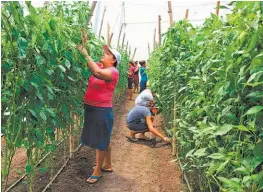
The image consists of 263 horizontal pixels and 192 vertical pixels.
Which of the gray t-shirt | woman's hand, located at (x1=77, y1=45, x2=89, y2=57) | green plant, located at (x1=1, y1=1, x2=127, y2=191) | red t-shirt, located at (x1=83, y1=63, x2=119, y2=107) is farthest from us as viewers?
the gray t-shirt

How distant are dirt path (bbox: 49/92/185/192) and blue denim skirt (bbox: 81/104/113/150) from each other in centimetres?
47

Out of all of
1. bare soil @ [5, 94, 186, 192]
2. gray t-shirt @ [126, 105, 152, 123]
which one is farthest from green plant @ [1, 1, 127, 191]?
gray t-shirt @ [126, 105, 152, 123]

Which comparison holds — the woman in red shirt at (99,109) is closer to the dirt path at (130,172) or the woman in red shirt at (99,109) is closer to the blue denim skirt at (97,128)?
the blue denim skirt at (97,128)

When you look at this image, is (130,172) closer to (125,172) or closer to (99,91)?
(125,172)

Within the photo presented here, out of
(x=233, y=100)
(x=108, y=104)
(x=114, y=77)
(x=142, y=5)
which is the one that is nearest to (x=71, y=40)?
(x=114, y=77)

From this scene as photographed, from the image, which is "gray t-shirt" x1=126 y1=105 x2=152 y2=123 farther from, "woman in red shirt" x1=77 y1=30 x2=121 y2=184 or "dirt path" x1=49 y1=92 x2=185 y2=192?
"woman in red shirt" x1=77 y1=30 x2=121 y2=184

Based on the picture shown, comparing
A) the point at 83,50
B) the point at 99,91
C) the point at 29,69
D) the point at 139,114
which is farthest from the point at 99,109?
the point at 139,114

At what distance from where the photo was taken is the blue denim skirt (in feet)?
12.6

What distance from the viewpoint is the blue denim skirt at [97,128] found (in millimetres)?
3848

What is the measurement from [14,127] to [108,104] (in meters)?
1.81

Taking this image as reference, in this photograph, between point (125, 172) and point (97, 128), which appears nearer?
point (97, 128)

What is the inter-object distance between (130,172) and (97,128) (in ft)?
3.25

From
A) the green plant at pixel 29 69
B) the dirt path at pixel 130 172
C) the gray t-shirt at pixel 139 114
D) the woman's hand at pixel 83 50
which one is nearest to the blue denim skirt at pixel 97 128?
the dirt path at pixel 130 172

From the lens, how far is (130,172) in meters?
4.51
